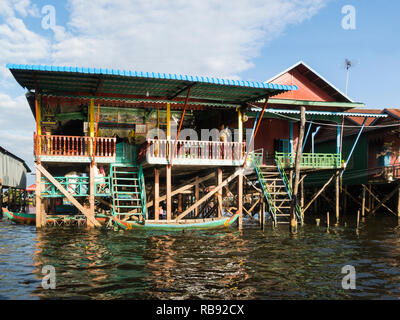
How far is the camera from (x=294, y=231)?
53.5 feet

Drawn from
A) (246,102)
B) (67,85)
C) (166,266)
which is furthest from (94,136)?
(166,266)

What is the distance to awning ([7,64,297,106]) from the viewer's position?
14.7 metres

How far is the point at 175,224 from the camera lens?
1614 centimetres

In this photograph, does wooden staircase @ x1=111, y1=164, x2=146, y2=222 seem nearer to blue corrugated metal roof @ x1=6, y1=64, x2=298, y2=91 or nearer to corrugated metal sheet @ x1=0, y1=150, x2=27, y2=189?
blue corrugated metal roof @ x1=6, y1=64, x2=298, y2=91

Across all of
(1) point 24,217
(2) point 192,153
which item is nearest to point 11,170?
(1) point 24,217

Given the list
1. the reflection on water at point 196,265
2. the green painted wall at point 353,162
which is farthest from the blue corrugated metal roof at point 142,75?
the green painted wall at point 353,162

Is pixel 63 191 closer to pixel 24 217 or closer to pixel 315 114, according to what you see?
pixel 24 217

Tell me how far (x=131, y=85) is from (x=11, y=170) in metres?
21.4

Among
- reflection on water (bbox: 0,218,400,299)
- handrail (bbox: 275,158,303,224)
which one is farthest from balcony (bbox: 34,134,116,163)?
handrail (bbox: 275,158,303,224)

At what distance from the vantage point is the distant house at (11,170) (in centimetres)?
3031

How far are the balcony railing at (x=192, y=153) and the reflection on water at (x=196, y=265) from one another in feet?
10.1

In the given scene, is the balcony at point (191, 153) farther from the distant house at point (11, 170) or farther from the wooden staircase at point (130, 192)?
the distant house at point (11, 170)
